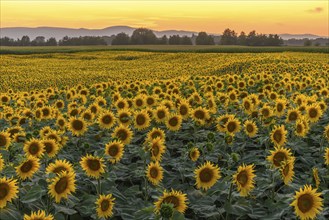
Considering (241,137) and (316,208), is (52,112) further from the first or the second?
(316,208)

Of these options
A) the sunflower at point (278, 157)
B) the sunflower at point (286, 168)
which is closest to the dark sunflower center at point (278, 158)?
the sunflower at point (278, 157)

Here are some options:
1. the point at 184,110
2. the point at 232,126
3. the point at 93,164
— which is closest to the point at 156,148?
the point at 93,164

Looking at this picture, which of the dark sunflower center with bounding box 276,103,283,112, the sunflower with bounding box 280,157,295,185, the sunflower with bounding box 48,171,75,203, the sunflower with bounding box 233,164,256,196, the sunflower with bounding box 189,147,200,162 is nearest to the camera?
the sunflower with bounding box 48,171,75,203

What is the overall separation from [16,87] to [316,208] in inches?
845

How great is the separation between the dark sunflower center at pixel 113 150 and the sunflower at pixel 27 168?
38.3 inches

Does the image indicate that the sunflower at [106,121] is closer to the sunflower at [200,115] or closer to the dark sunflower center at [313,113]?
the sunflower at [200,115]

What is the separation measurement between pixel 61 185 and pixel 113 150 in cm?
119

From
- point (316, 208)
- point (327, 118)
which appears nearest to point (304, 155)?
point (327, 118)

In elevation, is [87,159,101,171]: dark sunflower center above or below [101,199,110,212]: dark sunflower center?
above

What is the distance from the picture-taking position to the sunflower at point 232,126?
20.1 feet

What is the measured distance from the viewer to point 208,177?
416 cm

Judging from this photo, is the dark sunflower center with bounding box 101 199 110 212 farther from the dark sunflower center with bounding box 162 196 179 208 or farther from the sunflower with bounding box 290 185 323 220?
the sunflower with bounding box 290 185 323 220

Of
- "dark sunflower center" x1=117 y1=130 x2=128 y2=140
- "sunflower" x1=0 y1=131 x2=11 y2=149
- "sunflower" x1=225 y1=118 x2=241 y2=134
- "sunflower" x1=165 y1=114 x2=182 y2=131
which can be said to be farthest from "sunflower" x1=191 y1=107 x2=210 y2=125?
"sunflower" x1=0 y1=131 x2=11 y2=149

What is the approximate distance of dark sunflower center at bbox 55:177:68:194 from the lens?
369cm
